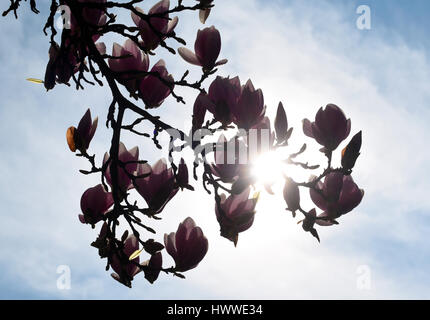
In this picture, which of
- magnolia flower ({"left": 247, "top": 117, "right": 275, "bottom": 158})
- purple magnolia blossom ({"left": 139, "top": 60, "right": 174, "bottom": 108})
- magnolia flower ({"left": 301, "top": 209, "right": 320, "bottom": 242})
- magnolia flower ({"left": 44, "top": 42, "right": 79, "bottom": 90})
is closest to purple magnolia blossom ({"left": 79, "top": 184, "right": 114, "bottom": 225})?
purple magnolia blossom ({"left": 139, "top": 60, "right": 174, "bottom": 108})

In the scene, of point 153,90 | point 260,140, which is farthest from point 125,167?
point 260,140

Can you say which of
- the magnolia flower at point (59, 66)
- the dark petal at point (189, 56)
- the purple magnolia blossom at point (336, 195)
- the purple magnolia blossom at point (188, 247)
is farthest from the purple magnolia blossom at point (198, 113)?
the magnolia flower at point (59, 66)

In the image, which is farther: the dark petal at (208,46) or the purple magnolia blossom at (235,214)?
the dark petal at (208,46)

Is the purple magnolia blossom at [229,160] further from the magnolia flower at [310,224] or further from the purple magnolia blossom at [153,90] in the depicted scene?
the purple magnolia blossom at [153,90]

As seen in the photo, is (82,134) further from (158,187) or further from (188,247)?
(188,247)

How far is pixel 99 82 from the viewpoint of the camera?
1.98m

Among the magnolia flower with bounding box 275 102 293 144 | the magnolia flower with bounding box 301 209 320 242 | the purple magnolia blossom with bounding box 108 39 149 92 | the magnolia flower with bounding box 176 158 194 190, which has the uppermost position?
the purple magnolia blossom with bounding box 108 39 149 92

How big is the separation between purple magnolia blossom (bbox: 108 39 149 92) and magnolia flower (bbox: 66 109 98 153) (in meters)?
0.20

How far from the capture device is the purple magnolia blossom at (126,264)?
1829 mm

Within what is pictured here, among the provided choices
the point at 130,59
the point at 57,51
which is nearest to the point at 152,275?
the point at 130,59

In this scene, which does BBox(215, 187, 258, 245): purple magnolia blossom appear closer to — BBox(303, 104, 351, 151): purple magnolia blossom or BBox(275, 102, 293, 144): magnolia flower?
BBox(275, 102, 293, 144): magnolia flower

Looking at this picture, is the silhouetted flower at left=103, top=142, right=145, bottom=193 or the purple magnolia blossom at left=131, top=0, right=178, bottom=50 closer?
the silhouetted flower at left=103, top=142, right=145, bottom=193

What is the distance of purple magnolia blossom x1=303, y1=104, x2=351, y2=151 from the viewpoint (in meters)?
1.72
